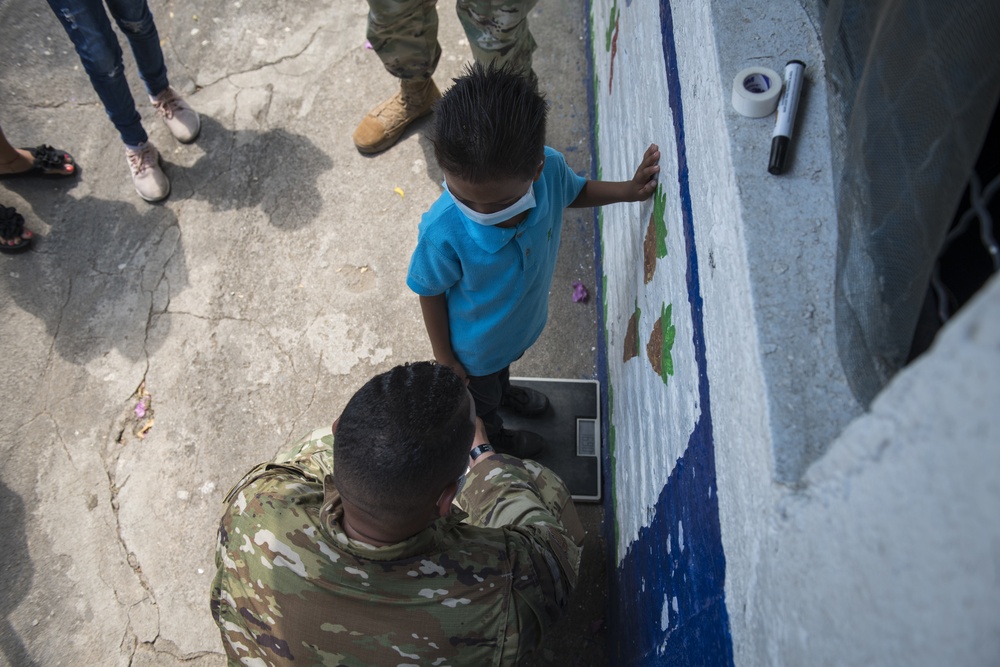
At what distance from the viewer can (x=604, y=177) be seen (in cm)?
308

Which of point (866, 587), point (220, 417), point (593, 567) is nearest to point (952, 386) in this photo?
point (866, 587)

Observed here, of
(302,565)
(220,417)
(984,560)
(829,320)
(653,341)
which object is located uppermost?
(984,560)

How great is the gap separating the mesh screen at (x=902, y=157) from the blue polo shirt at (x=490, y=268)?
0.90 meters

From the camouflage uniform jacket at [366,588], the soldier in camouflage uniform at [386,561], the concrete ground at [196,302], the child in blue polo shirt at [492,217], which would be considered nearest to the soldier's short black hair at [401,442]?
the soldier in camouflage uniform at [386,561]

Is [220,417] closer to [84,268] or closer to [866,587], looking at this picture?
[84,268]

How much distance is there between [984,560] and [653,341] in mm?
1396

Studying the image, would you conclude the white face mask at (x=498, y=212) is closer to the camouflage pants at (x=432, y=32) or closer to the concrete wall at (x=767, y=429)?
the concrete wall at (x=767, y=429)

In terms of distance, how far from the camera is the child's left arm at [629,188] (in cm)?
195

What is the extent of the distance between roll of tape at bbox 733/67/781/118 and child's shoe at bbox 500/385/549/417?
5.61ft

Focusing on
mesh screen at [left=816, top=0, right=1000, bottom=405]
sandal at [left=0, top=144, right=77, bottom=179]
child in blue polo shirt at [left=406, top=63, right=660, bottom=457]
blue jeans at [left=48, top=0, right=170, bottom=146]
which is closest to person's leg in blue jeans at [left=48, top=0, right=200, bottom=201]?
blue jeans at [left=48, top=0, right=170, bottom=146]

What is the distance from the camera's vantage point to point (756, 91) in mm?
1305

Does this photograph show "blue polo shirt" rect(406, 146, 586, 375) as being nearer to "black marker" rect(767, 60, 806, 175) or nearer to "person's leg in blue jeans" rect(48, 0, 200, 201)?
"black marker" rect(767, 60, 806, 175)

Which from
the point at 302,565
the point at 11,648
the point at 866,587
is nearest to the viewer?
the point at 866,587

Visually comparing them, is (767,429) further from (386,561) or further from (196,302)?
(196,302)
